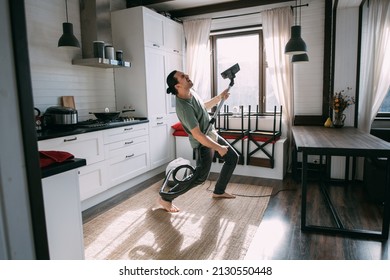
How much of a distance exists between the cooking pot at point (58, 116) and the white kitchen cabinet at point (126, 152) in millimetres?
451

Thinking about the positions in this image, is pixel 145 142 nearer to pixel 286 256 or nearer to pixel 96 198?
pixel 96 198

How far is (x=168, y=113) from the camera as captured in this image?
177 inches

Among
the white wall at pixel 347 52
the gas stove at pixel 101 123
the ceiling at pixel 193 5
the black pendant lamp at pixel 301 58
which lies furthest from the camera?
the ceiling at pixel 193 5

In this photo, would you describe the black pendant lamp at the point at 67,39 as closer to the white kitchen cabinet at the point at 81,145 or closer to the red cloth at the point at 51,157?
the white kitchen cabinet at the point at 81,145

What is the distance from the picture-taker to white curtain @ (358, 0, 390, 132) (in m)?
3.54

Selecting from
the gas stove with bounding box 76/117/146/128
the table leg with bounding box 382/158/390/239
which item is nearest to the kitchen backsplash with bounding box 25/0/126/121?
the gas stove with bounding box 76/117/146/128

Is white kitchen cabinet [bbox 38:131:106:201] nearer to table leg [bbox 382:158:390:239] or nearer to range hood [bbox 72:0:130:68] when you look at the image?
range hood [bbox 72:0:130:68]

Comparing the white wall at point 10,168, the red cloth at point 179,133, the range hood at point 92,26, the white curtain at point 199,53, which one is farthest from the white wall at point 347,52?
the white wall at point 10,168

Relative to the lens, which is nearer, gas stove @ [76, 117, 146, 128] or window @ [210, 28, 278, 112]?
gas stove @ [76, 117, 146, 128]

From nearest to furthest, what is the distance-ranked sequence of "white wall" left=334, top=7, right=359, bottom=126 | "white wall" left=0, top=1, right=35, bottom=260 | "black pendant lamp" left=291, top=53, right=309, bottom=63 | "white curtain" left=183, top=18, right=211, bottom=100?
"white wall" left=0, top=1, right=35, bottom=260, "black pendant lamp" left=291, top=53, right=309, bottom=63, "white wall" left=334, top=7, right=359, bottom=126, "white curtain" left=183, top=18, right=211, bottom=100

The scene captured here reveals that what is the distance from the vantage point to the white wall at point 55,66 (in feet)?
9.99

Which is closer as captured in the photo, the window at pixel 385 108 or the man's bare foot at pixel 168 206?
the man's bare foot at pixel 168 206

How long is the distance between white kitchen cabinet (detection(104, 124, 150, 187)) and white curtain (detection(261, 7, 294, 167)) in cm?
201

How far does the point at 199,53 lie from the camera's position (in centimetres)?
470
